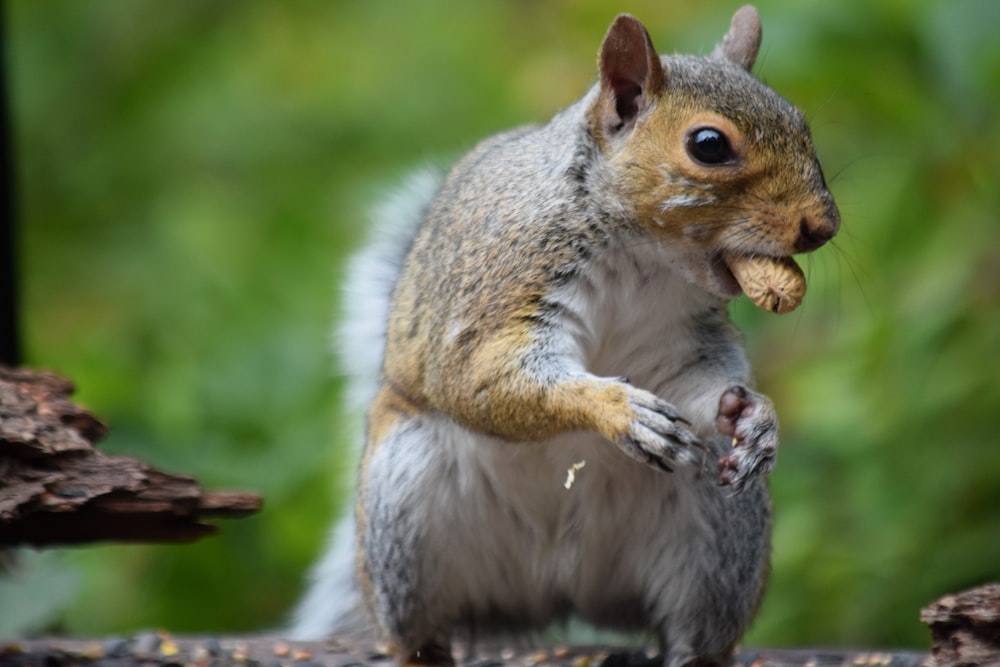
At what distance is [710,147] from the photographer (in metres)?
2.32

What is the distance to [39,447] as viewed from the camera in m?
2.35

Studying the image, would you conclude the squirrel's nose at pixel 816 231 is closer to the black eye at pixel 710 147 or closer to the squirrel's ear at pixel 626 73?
the black eye at pixel 710 147

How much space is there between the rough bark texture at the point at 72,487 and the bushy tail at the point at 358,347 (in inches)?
29.2

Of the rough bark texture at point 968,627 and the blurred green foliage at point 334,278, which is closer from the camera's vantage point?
the rough bark texture at point 968,627

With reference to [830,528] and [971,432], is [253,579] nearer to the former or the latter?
[830,528]

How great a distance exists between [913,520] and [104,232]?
3.08 meters

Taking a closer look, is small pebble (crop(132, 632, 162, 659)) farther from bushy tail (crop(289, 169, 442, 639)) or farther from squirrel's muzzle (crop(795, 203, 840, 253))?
squirrel's muzzle (crop(795, 203, 840, 253))

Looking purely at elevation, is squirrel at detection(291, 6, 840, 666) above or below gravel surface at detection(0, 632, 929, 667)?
above

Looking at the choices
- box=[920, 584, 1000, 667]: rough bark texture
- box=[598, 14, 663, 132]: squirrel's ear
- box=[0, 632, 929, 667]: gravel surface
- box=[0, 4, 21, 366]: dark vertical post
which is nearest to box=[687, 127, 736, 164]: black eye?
box=[598, 14, 663, 132]: squirrel's ear

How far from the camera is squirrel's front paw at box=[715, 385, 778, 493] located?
2305 mm

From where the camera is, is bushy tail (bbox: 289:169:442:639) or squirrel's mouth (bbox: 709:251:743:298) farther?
bushy tail (bbox: 289:169:442:639)

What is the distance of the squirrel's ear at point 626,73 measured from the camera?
2.38 m

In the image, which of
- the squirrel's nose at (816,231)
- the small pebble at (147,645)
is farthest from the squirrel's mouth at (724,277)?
the small pebble at (147,645)

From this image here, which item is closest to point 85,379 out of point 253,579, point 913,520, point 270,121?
point 253,579
